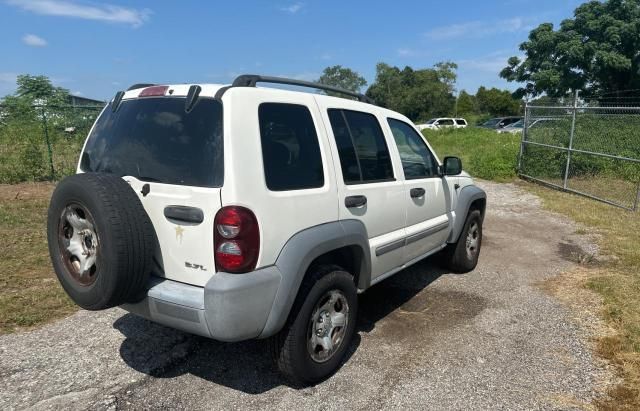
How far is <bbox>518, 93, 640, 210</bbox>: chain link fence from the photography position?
418 inches

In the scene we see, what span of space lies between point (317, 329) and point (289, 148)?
1.20 meters

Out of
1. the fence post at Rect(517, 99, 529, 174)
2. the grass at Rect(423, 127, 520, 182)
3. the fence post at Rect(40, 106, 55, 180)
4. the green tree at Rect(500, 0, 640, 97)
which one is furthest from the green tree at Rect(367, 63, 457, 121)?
the fence post at Rect(40, 106, 55, 180)

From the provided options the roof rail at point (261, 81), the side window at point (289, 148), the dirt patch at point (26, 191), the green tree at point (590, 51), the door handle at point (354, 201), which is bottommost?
the dirt patch at point (26, 191)

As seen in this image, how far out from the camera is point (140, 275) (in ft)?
8.83

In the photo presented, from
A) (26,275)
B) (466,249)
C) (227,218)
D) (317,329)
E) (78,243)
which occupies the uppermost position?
(227,218)

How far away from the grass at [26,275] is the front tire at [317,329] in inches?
93.3

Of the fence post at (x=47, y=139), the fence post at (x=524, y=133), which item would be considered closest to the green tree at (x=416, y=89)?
the fence post at (x=524, y=133)

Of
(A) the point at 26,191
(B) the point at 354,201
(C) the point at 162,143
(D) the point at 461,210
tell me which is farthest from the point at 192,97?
(A) the point at 26,191

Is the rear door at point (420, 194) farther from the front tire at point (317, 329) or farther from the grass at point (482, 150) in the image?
the grass at point (482, 150)

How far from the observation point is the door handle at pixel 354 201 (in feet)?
10.8

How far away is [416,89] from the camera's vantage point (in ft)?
191

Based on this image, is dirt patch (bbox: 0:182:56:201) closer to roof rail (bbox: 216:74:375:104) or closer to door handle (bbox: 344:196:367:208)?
roof rail (bbox: 216:74:375:104)

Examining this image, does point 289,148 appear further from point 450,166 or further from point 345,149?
point 450,166

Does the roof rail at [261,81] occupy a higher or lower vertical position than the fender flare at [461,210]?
higher
